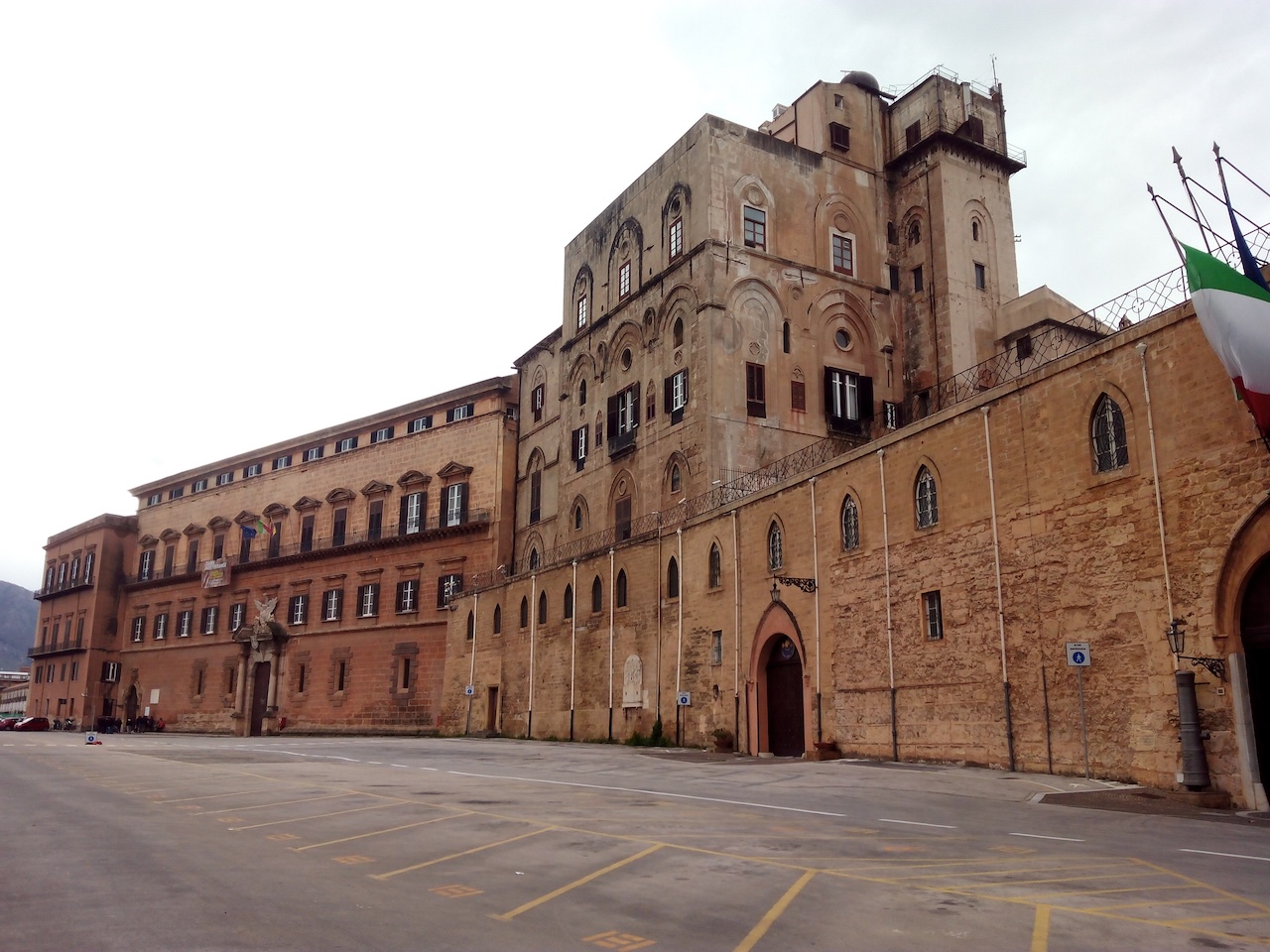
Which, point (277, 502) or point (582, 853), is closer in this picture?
point (582, 853)

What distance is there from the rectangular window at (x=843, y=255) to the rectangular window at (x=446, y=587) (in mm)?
23677

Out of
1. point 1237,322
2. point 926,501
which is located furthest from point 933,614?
point 1237,322

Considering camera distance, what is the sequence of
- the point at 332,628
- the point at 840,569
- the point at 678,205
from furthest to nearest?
the point at 332,628 → the point at 678,205 → the point at 840,569

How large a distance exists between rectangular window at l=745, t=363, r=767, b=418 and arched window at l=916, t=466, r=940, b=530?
14.0 metres

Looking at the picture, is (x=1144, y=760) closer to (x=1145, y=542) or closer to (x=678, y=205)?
(x=1145, y=542)

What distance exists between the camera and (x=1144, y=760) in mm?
15969

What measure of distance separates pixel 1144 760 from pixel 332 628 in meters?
46.8

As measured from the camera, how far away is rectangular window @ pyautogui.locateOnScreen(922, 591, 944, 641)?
820 inches

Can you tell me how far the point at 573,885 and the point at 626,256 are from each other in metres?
35.7

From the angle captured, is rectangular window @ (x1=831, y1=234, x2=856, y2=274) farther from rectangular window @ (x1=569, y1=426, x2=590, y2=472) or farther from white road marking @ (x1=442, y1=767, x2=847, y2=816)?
white road marking @ (x1=442, y1=767, x2=847, y2=816)

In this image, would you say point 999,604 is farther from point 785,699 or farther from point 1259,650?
point 785,699

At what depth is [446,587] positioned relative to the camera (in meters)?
50.9

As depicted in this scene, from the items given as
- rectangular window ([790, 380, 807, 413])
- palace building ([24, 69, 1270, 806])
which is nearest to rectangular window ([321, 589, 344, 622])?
palace building ([24, 69, 1270, 806])

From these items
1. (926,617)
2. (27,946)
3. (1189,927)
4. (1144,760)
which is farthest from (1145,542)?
(27,946)
